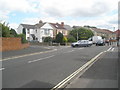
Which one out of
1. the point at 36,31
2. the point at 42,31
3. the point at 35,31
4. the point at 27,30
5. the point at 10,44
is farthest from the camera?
the point at 35,31

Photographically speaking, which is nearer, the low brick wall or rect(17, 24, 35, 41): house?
the low brick wall

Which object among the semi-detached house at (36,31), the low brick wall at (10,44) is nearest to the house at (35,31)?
the semi-detached house at (36,31)

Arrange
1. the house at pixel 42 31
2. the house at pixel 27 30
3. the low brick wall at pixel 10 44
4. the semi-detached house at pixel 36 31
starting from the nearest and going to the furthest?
the low brick wall at pixel 10 44 → the house at pixel 27 30 → the semi-detached house at pixel 36 31 → the house at pixel 42 31

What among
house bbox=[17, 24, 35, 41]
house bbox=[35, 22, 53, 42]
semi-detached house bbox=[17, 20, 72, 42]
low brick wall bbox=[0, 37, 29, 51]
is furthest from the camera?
house bbox=[35, 22, 53, 42]

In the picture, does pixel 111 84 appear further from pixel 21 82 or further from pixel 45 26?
pixel 45 26

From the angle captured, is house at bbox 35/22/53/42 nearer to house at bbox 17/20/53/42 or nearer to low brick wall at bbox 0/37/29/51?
house at bbox 17/20/53/42

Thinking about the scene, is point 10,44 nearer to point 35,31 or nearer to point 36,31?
point 36,31

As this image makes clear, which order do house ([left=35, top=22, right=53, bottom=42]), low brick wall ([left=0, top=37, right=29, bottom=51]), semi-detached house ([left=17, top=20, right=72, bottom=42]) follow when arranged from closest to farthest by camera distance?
1. low brick wall ([left=0, top=37, right=29, bottom=51])
2. semi-detached house ([left=17, top=20, right=72, bottom=42])
3. house ([left=35, top=22, right=53, bottom=42])

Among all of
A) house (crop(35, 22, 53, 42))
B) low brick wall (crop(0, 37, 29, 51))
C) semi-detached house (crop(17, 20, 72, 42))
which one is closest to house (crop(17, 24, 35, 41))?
semi-detached house (crop(17, 20, 72, 42))

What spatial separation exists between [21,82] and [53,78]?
1501 millimetres

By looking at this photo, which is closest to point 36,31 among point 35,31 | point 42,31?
point 35,31

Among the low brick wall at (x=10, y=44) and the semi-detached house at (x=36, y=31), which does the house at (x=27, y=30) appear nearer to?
the semi-detached house at (x=36, y=31)

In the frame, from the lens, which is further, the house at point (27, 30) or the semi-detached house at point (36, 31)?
the semi-detached house at point (36, 31)

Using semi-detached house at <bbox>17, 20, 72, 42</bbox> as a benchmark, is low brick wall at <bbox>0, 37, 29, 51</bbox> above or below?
below
